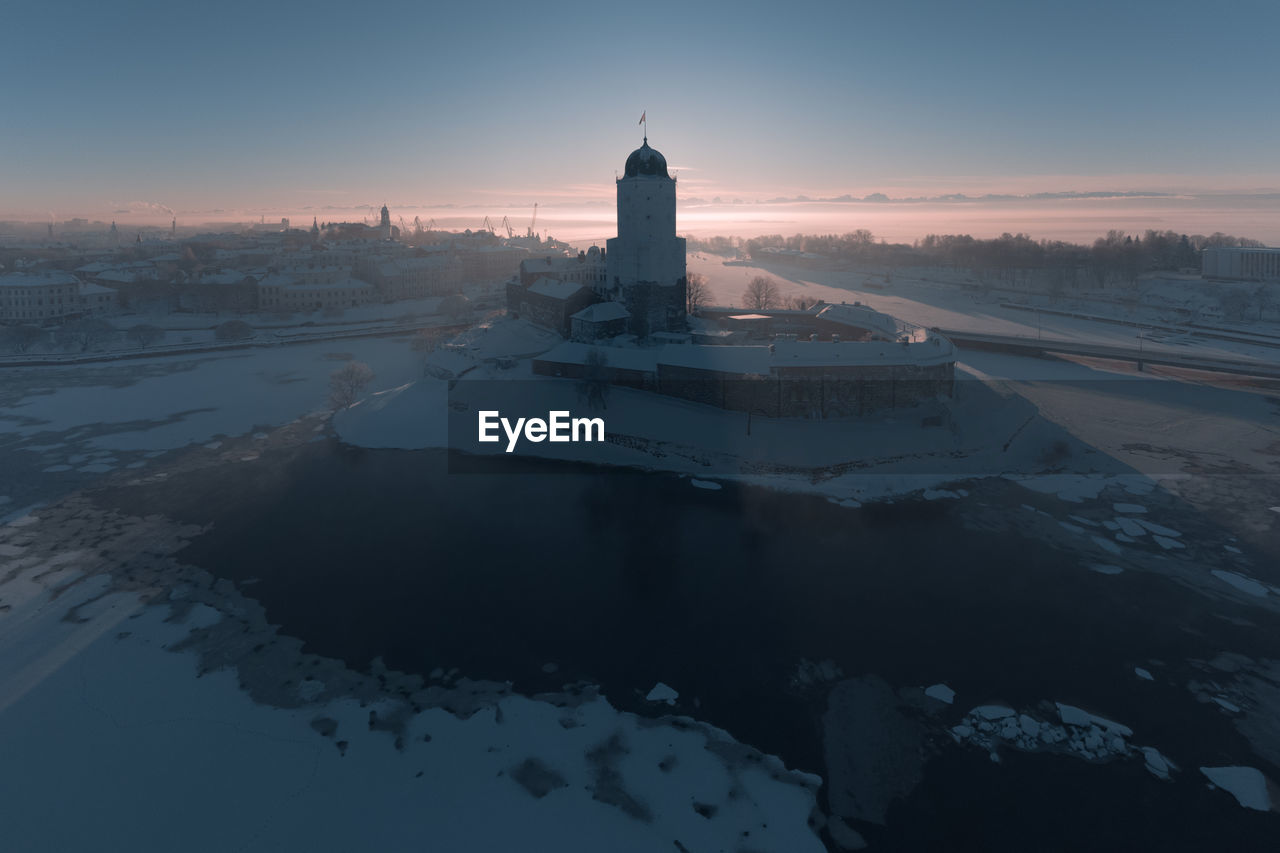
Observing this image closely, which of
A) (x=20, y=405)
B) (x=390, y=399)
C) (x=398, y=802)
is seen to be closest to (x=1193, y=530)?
(x=398, y=802)

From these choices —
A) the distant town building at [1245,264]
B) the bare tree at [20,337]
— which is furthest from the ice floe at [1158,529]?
the bare tree at [20,337]

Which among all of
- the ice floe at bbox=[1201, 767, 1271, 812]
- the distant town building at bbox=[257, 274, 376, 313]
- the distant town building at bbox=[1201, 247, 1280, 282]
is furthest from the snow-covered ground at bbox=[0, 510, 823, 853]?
the distant town building at bbox=[1201, 247, 1280, 282]

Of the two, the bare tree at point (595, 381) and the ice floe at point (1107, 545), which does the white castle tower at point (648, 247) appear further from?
the ice floe at point (1107, 545)

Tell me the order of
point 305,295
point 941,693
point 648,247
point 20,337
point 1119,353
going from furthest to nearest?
1. point 305,295
2. point 20,337
3. point 1119,353
4. point 648,247
5. point 941,693

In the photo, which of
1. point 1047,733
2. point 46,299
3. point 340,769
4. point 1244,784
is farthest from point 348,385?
point 46,299

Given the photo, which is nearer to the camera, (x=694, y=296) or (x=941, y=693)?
(x=941, y=693)

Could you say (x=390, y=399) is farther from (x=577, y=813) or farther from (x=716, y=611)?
(x=577, y=813)

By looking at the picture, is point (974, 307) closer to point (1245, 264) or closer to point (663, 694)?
point (1245, 264)
